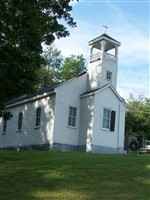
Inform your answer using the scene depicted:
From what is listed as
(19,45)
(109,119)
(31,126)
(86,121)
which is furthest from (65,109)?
(19,45)

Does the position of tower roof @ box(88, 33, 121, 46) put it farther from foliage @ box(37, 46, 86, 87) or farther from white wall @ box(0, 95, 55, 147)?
foliage @ box(37, 46, 86, 87)

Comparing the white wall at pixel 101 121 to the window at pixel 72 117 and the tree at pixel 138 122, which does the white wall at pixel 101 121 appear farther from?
the tree at pixel 138 122

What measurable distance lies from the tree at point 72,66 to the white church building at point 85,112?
22.6 metres

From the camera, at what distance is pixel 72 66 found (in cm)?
5469

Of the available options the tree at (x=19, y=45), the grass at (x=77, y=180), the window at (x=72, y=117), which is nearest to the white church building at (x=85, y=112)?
the window at (x=72, y=117)

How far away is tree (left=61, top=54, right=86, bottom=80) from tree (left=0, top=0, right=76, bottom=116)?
1350 inches

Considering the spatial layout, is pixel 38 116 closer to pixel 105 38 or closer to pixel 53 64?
pixel 105 38

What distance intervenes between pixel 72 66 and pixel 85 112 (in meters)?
26.2

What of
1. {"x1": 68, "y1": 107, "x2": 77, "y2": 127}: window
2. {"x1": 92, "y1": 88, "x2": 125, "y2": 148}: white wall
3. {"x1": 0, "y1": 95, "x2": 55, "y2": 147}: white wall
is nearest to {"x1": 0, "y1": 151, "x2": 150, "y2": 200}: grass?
{"x1": 92, "y1": 88, "x2": 125, "y2": 148}: white wall

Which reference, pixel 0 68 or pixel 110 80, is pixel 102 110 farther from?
pixel 0 68

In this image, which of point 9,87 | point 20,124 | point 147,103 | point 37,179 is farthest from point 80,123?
point 147,103

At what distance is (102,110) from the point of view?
28938mm

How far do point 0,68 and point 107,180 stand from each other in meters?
7.14

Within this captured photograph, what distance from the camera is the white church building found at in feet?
93.1
